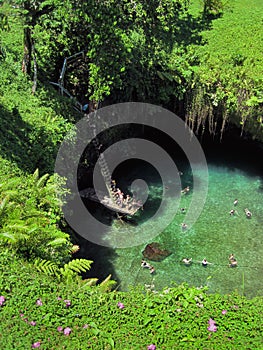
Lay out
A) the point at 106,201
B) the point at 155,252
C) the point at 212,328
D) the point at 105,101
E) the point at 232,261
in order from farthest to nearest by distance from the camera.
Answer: the point at 105,101 → the point at 106,201 → the point at 155,252 → the point at 232,261 → the point at 212,328

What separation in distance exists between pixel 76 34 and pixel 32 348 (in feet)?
39.7

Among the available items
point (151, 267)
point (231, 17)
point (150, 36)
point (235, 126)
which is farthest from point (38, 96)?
point (231, 17)

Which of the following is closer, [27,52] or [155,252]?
[155,252]

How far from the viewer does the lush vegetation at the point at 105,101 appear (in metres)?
8.10

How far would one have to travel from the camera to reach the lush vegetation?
319 inches

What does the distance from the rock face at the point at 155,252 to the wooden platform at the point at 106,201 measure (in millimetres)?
1541

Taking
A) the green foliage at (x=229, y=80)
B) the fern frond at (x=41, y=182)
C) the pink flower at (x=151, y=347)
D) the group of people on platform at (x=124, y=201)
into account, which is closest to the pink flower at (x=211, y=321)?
the pink flower at (x=151, y=347)

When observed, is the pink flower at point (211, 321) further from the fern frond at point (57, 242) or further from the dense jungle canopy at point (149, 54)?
the dense jungle canopy at point (149, 54)

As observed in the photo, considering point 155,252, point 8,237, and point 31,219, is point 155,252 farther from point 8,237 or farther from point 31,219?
point 8,237

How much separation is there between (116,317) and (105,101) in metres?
10.5

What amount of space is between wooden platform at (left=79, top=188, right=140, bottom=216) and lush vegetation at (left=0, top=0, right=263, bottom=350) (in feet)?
7.45

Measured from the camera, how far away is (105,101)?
1688cm

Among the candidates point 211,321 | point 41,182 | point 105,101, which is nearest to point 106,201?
point 41,182

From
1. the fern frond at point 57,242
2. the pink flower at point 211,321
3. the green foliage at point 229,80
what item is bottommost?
the pink flower at point 211,321
